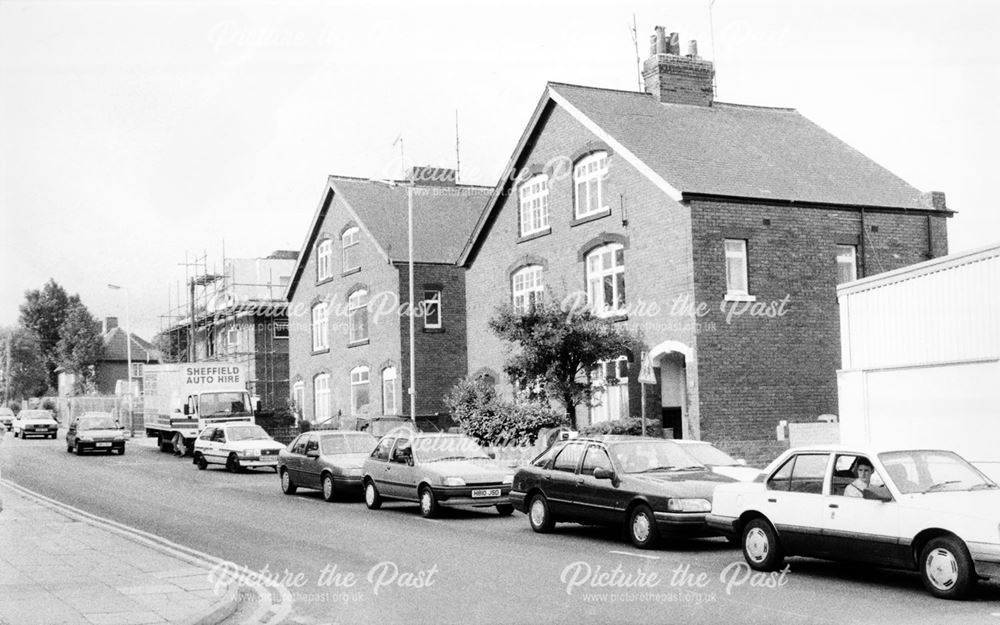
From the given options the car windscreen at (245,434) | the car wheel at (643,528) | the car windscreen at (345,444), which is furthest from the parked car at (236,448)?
the car wheel at (643,528)

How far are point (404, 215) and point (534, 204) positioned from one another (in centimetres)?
1226

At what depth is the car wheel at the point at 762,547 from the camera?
39.7 ft

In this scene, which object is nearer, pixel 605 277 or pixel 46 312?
pixel 605 277

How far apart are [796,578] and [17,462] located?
32355 mm

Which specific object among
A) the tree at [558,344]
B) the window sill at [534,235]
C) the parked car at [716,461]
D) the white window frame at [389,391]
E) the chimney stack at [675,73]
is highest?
the chimney stack at [675,73]

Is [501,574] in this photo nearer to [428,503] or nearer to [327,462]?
[428,503]

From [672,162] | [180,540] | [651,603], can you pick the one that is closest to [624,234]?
[672,162]

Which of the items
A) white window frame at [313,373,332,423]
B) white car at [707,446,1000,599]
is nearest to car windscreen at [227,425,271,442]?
white window frame at [313,373,332,423]

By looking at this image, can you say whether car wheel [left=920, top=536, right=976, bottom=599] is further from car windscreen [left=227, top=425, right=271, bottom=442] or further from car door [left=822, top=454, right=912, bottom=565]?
car windscreen [left=227, top=425, right=271, bottom=442]

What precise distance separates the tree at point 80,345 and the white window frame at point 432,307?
29109 millimetres

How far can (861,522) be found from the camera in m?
11.1

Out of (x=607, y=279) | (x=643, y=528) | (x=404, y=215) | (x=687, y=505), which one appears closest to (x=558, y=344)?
(x=607, y=279)

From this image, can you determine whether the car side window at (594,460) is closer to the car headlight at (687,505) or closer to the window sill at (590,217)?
the car headlight at (687,505)

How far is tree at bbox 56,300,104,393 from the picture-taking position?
2472 inches
